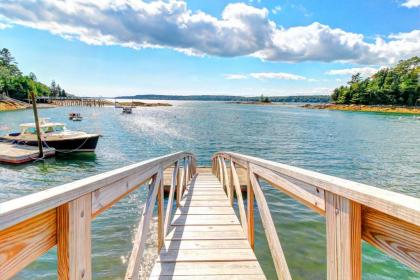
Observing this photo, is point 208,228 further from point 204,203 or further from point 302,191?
point 302,191

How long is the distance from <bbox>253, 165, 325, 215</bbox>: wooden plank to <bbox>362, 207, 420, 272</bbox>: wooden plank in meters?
0.33

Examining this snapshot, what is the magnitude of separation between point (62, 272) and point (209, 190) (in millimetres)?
5130

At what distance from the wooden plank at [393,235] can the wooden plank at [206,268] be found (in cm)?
183

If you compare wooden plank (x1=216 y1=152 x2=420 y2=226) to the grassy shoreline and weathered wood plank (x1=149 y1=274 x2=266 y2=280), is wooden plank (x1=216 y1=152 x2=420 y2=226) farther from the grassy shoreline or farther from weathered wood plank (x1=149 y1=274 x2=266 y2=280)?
the grassy shoreline

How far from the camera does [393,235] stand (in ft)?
3.11

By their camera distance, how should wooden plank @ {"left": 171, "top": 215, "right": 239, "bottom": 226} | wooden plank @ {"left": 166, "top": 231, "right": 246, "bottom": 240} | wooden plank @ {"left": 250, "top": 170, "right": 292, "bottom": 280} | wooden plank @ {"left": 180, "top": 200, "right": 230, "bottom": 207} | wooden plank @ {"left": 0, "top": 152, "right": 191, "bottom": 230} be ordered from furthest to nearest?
wooden plank @ {"left": 180, "top": 200, "right": 230, "bottom": 207} → wooden plank @ {"left": 171, "top": 215, "right": 239, "bottom": 226} → wooden plank @ {"left": 166, "top": 231, "right": 246, "bottom": 240} → wooden plank @ {"left": 250, "top": 170, "right": 292, "bottom": 280} → wooden plank @ {"left": 0, "top": 152, "right": 191, "bottom": 230}

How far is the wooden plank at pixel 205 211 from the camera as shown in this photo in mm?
4387

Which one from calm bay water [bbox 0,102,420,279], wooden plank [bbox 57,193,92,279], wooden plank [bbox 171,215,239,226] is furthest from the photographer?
calm bay water [bbox 0,102,420,279]

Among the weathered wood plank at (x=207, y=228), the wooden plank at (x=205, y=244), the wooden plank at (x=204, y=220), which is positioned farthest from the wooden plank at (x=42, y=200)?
the wooden plank at (x=204, y=220)

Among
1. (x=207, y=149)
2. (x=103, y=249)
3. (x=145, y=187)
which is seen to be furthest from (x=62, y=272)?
(x=207, y=149)

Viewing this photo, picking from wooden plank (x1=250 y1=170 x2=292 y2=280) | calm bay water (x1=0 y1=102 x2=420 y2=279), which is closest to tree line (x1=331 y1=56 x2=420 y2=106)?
calm bay water (x1=0 y1=102 x2=420 y2=279)

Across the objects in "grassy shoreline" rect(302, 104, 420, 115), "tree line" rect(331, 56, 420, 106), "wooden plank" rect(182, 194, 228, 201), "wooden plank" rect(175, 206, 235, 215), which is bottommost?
"wooden plank" rect(182, 194, 228, 201)

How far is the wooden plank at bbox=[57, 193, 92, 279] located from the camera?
3.56 ft

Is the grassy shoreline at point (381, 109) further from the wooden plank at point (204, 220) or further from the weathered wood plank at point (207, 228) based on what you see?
the weathered wood plank at point (207, 228)
